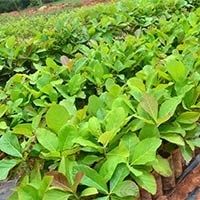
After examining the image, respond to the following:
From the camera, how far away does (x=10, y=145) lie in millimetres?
1847

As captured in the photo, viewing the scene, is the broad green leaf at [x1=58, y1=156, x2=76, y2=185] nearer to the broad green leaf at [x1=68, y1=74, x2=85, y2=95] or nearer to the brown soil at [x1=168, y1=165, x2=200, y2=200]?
the brown soil at [x1=168, y1=165, x2=200, y2=200]

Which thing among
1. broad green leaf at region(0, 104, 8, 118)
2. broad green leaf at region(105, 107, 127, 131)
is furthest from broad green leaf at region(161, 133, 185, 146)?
broad green leaf at region(0, 104, 8, 118)

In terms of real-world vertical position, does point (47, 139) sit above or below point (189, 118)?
above

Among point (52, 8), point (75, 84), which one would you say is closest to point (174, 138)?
point (75, 84)

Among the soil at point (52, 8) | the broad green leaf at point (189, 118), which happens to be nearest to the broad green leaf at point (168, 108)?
the broad green leaf at point (189, 118)

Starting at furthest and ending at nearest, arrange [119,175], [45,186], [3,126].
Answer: [3,126] → [119,175] → [45,186]

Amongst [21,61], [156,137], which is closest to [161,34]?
[21,61]

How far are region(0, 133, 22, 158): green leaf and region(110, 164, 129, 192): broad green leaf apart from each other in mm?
401

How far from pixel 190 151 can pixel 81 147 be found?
0.56 metres

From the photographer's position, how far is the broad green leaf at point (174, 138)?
1927 millimetres

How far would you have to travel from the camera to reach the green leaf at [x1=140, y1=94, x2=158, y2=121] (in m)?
1.87

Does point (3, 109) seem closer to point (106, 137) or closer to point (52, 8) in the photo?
point (106, 137)

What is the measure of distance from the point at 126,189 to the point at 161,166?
1.05 ft

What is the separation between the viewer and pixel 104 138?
1.73 m
